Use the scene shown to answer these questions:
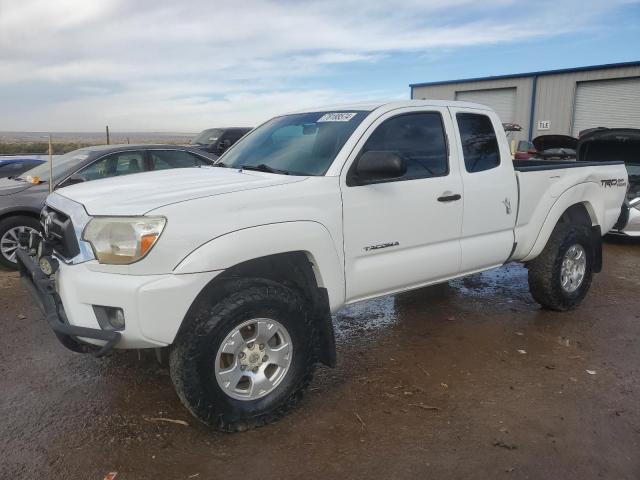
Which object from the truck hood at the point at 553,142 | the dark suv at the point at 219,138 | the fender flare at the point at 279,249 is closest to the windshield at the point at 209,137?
the dark suv at the point at 219,138

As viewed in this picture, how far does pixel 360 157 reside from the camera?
3475 mm

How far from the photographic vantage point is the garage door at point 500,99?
2280 cm

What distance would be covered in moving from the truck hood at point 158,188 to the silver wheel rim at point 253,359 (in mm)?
782

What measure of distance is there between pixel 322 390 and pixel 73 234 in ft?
6.05

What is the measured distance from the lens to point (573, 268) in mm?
5191

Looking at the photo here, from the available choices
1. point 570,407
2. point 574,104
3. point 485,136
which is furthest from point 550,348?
point 574,104

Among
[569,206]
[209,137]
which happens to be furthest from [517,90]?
[569,206]

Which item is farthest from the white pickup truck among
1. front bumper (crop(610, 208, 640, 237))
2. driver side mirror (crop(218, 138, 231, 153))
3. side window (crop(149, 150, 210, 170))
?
driver side mirror (crop(218, 138, 231, 153))

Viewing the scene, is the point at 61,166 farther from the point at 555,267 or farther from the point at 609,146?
the point at 609,146

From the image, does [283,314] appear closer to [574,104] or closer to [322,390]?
[322,390]

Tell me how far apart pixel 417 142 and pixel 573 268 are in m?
2.35

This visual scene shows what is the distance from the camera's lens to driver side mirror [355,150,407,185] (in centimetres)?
329

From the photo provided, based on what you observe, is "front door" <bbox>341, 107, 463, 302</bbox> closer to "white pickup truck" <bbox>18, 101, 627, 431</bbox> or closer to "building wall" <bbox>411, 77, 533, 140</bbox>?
"white pickup truck" <bbox>18, 101, 627, 431</bbox>

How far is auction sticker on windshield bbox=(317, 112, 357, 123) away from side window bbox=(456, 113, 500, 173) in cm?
97
